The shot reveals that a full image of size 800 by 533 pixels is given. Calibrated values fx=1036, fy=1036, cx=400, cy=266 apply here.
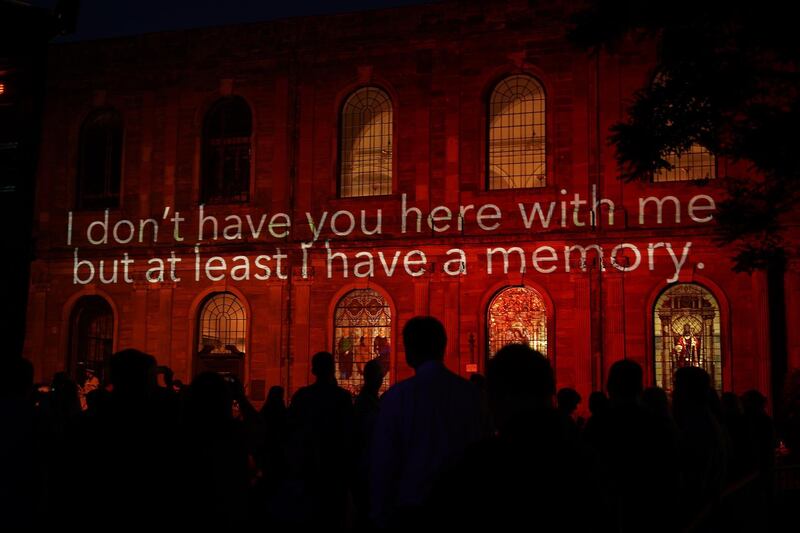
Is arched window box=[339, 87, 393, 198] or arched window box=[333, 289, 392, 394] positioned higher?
arched window box=[339, 87, 393, 198]

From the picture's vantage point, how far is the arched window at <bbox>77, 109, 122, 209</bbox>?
26.9 meters

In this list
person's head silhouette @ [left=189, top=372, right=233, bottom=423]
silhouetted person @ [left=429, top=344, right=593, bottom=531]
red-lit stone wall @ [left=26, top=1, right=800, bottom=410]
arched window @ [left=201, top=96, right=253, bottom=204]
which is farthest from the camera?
arched window @ [left=201, top=96, right=253, bottom=204]

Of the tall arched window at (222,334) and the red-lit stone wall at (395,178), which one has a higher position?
the red-lit stone wall at (395,178)

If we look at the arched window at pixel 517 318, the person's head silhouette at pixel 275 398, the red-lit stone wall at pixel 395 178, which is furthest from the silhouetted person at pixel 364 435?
the arched window at pixel 517 318

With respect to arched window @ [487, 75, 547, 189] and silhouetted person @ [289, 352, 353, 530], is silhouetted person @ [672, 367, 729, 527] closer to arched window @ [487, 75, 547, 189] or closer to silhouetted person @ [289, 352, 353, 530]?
silhouetted person @ [289, 352, 353, 530]

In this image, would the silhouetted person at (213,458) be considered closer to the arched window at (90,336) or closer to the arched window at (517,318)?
the arched window at (517,318)

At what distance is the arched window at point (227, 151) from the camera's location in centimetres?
2584

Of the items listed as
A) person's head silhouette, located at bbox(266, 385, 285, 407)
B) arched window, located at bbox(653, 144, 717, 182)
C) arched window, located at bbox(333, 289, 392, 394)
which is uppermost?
arched window, located at bbox(653, 144, 717, 182)

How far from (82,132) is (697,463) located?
2380 cm

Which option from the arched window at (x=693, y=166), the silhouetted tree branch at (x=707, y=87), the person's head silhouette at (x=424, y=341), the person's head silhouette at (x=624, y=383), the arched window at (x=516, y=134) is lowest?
the person's head silhouette at (x=624, y=383)

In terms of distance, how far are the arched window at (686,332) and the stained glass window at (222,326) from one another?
9.79m

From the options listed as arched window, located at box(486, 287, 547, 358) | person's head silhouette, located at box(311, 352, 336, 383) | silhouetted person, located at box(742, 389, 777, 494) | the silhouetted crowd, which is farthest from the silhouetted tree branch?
arched window, located at box(486, 287, 547, 358)

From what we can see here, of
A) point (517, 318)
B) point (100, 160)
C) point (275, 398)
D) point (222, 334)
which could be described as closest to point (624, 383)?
point (275, 398)

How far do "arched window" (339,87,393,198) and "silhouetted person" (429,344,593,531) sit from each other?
70.7 feet
